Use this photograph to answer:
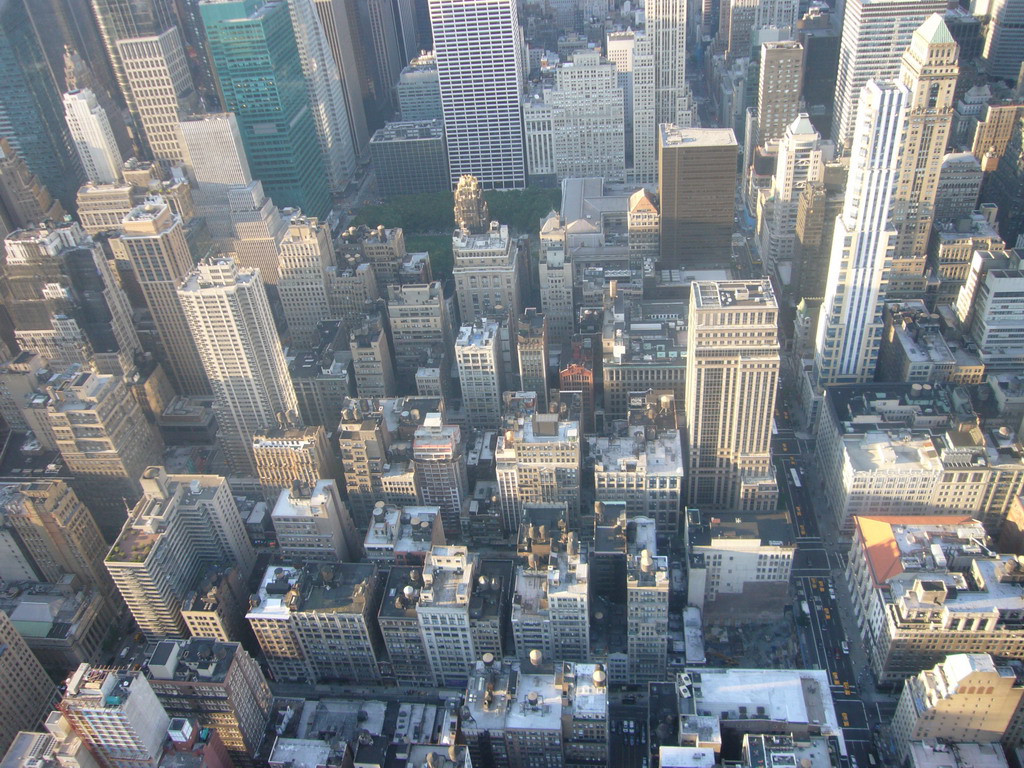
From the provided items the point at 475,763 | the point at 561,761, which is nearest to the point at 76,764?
the point at 475,763

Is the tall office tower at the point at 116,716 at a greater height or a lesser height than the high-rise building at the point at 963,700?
greater

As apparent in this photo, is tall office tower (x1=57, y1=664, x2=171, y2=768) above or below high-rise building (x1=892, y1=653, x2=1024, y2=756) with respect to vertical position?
above

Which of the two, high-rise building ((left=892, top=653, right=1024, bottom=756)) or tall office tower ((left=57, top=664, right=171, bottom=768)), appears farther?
high-rise building ((left=892, top=653, right=1024, bottom=756))

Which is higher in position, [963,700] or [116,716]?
[116,716]

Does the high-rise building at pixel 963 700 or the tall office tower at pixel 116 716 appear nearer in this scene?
the tall office tower at pixel 116 716

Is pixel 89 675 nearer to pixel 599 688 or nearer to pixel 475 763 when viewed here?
pixel 475 763
